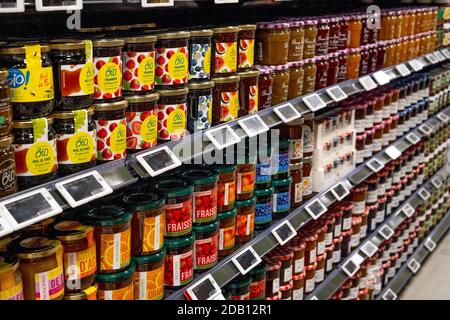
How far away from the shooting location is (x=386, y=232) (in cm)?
409

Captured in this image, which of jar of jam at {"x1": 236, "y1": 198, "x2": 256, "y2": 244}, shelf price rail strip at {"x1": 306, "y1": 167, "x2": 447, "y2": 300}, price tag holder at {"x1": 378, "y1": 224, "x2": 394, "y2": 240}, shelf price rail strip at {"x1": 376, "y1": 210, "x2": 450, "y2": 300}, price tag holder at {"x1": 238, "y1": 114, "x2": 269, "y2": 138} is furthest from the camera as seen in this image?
shelf price rail strip at {"x1": 376, "y1": 210, "x2": 450, "y2": 300}

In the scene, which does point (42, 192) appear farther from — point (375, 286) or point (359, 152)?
point (375, 286)

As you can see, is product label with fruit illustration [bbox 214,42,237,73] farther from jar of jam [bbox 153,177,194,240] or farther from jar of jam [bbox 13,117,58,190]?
jar of jam [bbox 13,117,58,190]

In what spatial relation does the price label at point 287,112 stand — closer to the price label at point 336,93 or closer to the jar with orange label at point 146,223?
the price label at point 336,93

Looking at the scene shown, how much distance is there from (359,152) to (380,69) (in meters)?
0.52

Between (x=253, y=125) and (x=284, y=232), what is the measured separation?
0.62m

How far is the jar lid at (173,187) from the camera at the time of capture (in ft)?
6.57

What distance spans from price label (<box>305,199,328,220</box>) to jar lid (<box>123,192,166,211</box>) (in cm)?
119

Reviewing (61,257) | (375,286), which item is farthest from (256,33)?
(375,286)

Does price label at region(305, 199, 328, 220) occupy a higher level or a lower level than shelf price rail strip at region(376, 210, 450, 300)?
higher

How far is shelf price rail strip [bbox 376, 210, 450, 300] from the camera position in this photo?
13.8ft

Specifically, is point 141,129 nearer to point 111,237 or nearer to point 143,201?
point 143,201

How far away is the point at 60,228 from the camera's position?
1688 mm

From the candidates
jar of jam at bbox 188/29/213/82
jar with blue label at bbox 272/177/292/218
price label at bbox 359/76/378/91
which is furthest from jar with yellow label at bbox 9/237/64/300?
price label at bbox 359/76/378/91
